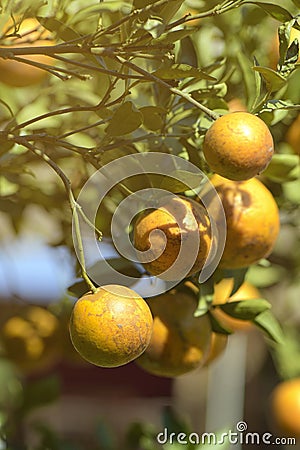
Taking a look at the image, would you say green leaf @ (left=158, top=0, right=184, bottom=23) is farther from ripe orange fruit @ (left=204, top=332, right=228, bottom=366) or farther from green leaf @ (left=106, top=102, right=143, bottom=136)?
ripe orange fruit @ (left=204, top=332, right=228, bottom=366)

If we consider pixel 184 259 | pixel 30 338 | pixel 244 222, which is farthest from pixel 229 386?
pixel 184 259

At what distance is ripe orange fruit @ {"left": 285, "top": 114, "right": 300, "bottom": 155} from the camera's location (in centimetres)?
89

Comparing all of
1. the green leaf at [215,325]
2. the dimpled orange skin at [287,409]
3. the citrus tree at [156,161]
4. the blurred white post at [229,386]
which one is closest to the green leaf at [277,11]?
the citrus tree at [156,161]

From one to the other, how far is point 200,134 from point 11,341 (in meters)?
0.46

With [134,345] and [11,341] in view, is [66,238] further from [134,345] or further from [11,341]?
[134,345]

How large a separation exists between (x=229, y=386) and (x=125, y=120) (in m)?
1.29

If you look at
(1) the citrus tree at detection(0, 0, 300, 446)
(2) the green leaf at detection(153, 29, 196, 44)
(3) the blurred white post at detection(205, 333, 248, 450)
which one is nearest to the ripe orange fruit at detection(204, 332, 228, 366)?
(1) the citrus tree at detection(0, 0, 300, 446)

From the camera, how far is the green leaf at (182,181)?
→ 24.4 inches

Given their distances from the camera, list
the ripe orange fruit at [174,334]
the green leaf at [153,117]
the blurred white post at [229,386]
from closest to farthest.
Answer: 1. the green leaf at [153,117]
2. the ripe orange fruit at [174,334]
3. the blurred white post at [229,386]

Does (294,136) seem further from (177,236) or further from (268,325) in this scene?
(177,236)

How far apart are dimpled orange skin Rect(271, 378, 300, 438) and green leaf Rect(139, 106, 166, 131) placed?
0.63 meters

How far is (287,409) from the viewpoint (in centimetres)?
118

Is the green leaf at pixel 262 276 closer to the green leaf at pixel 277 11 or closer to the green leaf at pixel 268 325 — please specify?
the green leaf at pixel 268 325

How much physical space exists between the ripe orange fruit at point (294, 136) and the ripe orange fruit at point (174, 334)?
0.24m
